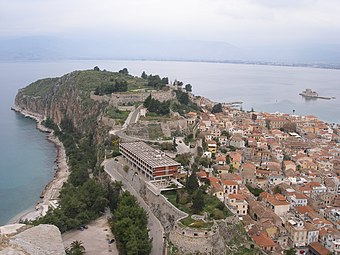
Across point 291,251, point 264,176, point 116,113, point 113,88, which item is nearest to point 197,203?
point 291,251

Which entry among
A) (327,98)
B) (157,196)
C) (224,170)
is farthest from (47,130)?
(327,98)

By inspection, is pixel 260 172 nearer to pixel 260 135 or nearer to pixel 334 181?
pixel 334 181

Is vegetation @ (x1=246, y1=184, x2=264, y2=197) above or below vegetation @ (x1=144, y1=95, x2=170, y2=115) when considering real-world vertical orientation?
below

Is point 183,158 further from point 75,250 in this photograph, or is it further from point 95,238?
point 75,250

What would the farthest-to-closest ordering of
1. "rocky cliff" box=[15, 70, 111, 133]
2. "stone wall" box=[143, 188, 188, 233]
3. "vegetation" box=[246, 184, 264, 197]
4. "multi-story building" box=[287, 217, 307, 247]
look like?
"rocky cliff" box=[15, 70, 111, 133], "vegetation" box=[246, 184, 264, 197], "multi-story building" box=[287, 217, 307, 247], "stone wall" box=[143, 188, 188, 233]

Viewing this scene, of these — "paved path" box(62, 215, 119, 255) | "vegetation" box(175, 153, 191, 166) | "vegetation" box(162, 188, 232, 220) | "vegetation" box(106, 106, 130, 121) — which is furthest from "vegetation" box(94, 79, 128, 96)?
"vegetation" box(162, 188, 232, 220)

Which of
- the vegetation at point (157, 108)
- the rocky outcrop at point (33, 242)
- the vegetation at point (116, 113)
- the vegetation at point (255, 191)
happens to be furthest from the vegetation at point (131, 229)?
the vegetation at point (157, 108)

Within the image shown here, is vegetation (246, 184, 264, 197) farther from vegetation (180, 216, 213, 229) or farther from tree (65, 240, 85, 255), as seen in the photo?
tree (65, 240, 85, 255)
